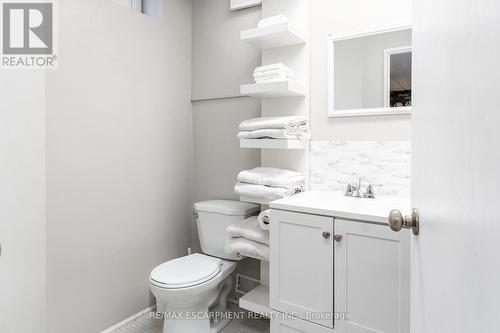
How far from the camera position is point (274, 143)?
1.76 m

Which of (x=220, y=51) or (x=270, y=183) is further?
(x=220, y=51)

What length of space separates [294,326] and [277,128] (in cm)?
105

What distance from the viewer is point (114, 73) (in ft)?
6.42

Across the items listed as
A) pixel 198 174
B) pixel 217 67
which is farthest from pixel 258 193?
pixel 217 67

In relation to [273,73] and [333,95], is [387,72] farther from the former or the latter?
[273,73]

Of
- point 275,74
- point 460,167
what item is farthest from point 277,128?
point 460,167

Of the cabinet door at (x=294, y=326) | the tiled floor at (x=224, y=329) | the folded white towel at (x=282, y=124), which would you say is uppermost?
the folded white towel at (x=282, y=124)

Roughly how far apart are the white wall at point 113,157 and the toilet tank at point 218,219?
13.9 inches

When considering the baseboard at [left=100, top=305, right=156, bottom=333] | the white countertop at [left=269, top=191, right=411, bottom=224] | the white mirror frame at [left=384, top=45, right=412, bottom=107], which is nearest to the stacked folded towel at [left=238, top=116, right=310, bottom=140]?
the white countertop at [left=269, top=191, right=411, bottom=224]

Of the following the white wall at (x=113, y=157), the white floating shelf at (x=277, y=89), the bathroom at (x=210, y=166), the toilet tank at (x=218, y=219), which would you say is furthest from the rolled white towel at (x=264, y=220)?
the white wall at (x=113, y=157)

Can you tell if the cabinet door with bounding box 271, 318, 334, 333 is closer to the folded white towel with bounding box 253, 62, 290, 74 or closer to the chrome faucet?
the chrome faucet

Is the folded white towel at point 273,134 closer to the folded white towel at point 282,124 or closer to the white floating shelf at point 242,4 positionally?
the folded white towel at point 282,124

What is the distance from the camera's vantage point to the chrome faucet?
1.70 m

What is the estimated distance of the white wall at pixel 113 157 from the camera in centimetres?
171
